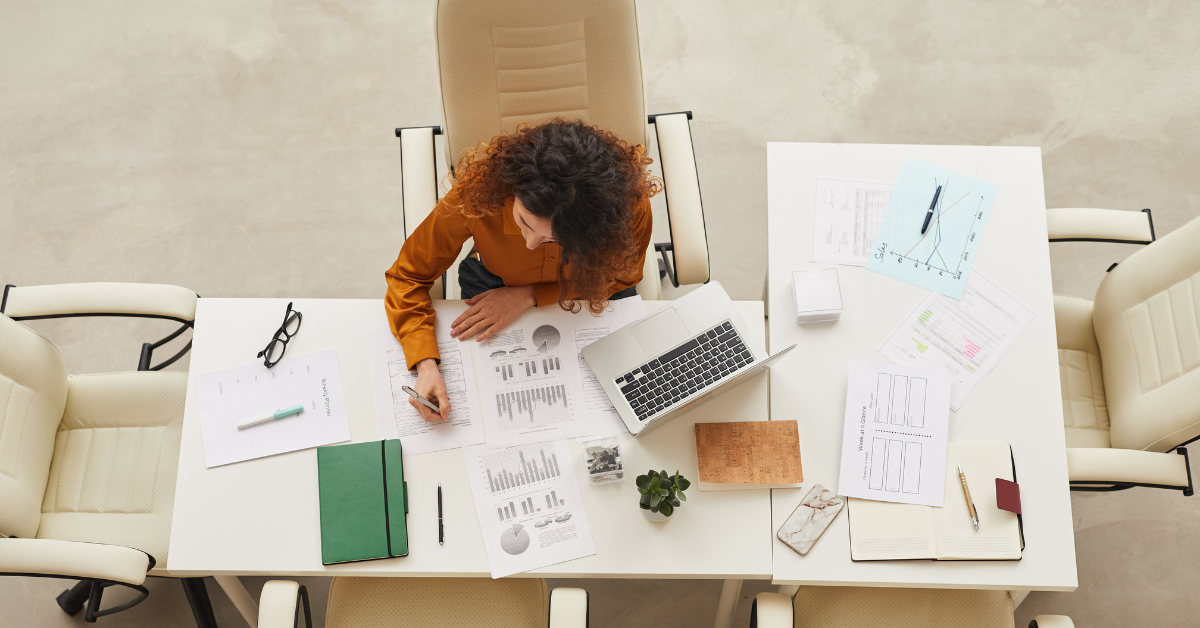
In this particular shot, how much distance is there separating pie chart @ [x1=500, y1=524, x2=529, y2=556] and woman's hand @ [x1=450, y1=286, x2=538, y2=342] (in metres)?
0.46

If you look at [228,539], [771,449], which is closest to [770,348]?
[771,449]

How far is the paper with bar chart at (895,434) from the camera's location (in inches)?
69.9

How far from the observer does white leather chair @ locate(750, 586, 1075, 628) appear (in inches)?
75.2

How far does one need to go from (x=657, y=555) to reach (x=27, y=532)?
1.48m

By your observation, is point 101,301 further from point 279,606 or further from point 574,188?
point 574,188

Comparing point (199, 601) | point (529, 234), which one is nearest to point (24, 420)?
point (199, 601)

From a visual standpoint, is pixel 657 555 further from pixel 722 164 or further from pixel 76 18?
pixel 76 18

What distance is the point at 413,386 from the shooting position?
1859 mm

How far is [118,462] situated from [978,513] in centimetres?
214

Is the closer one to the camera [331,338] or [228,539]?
[228,539]

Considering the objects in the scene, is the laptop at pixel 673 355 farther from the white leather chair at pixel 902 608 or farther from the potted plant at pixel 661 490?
the white leather chair at pixel 902 608

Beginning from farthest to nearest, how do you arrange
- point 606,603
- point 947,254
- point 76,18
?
point 76,18, point 606,603, point 947,254

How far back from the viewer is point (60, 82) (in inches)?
125

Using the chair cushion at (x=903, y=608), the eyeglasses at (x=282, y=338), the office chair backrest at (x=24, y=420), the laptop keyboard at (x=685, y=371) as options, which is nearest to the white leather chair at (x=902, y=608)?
the chair cushion at (x=903, y=608)
